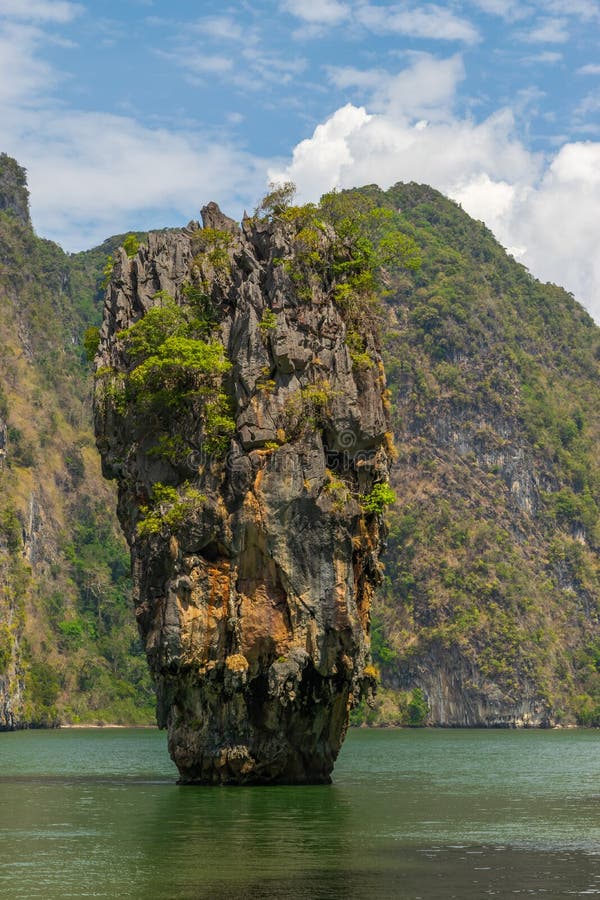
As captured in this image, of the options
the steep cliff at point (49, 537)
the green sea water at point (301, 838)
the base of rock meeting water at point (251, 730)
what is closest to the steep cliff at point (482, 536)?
the steep cliff at point (49, 537)

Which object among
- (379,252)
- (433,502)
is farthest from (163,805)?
(433,502)

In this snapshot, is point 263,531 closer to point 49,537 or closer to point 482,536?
point 49,537

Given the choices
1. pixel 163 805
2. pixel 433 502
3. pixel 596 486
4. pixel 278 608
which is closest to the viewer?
pixel 163 805

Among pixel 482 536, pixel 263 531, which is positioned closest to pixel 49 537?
pixel 482 536

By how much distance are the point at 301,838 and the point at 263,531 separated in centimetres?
1152

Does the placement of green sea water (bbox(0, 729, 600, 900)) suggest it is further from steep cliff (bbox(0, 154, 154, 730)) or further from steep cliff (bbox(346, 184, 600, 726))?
steep cliff (bbox(346, 184, 600, 726))

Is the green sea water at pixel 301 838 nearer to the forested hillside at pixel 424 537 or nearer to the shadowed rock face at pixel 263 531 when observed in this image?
the shadowed rock face at pixel 263 531

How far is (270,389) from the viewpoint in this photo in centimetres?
4003

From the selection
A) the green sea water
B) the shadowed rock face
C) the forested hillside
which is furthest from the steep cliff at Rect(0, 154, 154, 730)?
the green sea water

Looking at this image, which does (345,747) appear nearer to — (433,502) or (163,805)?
(163,805)

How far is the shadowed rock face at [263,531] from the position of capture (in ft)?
127

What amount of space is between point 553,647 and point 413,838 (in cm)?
13518

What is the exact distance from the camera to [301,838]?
A: 2881cm

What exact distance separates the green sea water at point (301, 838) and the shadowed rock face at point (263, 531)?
202 cm
